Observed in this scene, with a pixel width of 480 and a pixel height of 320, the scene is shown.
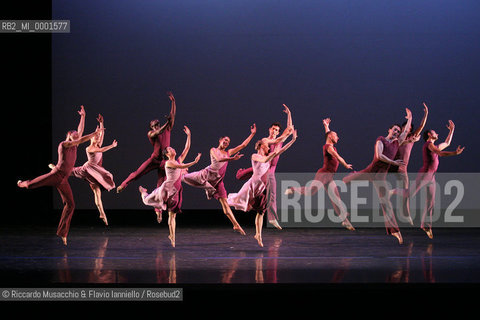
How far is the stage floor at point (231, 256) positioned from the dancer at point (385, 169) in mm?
305

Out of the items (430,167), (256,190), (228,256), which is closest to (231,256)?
(228,256)

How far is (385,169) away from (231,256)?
2088 mm

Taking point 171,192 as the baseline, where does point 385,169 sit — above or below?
above

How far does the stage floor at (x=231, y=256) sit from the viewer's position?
469cm

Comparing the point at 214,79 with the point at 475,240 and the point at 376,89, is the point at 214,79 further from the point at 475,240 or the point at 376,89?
the point at 475,240

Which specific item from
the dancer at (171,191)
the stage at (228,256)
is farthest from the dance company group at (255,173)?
the stage at (228,256)

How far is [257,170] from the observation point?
643 centimetres

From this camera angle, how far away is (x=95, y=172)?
786cm

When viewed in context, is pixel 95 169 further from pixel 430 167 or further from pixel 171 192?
pixel 430 167

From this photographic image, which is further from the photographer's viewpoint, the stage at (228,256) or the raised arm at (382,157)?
the raised arm at (382,157)

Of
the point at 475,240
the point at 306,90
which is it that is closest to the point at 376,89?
the point at 306,90

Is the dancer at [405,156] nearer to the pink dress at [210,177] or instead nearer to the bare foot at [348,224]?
the bare foot at [348,224]

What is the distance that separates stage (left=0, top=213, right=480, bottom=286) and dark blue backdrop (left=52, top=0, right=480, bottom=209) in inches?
76.8

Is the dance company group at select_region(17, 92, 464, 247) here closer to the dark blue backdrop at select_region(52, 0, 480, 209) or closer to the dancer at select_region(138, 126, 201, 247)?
the dancer at select_region(138, 126, 201, 247)
